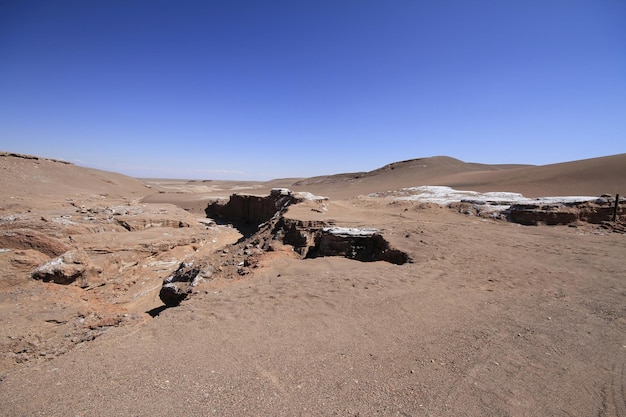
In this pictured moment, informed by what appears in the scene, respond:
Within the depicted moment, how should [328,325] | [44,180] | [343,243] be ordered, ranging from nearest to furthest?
[328,325] < [343,243] < [44,180]

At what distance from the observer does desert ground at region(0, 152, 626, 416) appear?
9.21 feet

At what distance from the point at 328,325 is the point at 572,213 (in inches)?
424

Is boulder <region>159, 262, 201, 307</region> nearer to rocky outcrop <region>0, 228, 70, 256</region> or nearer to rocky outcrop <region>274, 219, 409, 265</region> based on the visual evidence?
rocky outcrop <region>274, 219, 409, 265</region>

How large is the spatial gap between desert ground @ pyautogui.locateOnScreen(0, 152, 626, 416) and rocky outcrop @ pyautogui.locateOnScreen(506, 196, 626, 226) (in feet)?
1.11

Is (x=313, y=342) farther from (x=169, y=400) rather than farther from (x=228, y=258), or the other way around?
(x=228, y=258)

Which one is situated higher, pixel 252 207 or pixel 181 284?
pixel 252 207

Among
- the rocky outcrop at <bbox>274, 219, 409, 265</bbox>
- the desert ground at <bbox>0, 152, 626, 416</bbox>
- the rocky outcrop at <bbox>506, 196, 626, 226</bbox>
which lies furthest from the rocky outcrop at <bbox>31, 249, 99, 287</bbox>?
the rocky outcrop at <bbox>506, 196, 626, 226</bbox>

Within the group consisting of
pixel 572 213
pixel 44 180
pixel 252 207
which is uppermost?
pixel 44 180

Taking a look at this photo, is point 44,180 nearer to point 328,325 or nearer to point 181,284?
point 181,284

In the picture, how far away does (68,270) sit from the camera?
698 cm

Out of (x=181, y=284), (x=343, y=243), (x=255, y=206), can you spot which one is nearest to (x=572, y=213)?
(x=343, y=243)

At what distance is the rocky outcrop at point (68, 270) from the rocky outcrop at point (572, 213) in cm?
1350

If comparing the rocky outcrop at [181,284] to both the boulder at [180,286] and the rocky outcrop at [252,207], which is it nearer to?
the boulder at [180,286]

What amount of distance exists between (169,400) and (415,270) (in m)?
4.79
